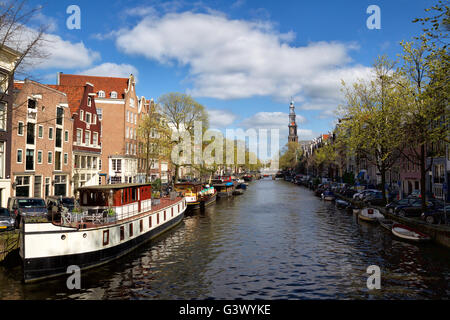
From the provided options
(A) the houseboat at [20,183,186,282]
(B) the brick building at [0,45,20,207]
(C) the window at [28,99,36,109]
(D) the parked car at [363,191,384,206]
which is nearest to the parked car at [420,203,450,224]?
(D) the parked car at [363,191,384,206]

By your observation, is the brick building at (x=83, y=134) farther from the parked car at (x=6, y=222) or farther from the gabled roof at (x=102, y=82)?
the parked car at (x=6, y=222)

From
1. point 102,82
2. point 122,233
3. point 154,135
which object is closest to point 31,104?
point 122,233

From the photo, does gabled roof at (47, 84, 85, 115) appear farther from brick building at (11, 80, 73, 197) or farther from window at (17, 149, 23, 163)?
window at (17, 149, 23, 163)

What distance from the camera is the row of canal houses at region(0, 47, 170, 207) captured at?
36344 millimetres

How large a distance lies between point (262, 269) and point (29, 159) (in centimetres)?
3184

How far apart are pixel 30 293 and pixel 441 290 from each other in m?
20.2

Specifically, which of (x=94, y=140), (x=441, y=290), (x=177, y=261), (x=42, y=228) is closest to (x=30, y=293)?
(x=42, y=228)

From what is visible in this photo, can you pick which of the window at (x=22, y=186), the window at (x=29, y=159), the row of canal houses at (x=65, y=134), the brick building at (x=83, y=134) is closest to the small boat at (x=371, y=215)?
the row of canal houses at (x=65, y=134)

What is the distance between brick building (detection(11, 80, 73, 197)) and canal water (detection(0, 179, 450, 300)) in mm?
18891

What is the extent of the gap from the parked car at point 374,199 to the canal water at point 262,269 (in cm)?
1417

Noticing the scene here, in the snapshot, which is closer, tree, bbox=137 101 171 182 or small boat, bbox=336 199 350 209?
small boat, bbox=336 199 350 209

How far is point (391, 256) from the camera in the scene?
81.1 ft

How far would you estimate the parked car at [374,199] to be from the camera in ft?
154

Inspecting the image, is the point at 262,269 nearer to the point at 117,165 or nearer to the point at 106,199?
the point at 106,199
